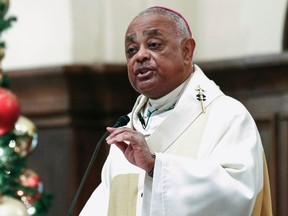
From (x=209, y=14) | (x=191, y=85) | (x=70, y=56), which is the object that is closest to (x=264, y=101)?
(x=209, y=14)

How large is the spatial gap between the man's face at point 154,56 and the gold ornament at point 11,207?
63 cm

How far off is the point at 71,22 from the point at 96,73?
0.40 meters

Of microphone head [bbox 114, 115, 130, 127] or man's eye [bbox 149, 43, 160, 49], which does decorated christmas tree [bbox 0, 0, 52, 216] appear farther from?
man's eye [bbox 149, 43, 160, 49]

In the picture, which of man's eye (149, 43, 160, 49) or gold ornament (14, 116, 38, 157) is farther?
gold ornament (14, 116, 38, 157)

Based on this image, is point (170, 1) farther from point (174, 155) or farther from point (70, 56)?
point (174, 155)

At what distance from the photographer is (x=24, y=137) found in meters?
4.41

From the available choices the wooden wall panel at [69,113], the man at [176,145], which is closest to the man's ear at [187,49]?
the man at [176,145]

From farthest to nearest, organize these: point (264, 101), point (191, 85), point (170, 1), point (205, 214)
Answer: point (170, 1) → point (264, 101) → point (191, 85) → point (205, 214)

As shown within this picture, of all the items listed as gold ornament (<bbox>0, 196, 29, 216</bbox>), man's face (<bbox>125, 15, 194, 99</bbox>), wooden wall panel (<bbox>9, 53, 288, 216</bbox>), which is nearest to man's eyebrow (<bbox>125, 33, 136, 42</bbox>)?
man's face (<bbox>125, 15, 194, 99</bbox>)

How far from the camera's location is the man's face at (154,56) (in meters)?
4.00

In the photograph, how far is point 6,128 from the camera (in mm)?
3934

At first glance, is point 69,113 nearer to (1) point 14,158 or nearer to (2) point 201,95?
(1) point 14,158

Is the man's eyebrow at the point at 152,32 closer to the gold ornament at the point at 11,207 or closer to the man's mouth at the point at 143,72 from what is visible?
the man's mouth at the point at 143,72

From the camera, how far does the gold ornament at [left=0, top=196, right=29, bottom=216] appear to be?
12.6 feet
